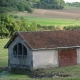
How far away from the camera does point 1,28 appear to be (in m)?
81.8

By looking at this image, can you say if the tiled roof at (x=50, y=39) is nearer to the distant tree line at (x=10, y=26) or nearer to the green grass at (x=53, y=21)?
the distant tree line at (x=10, y=26)

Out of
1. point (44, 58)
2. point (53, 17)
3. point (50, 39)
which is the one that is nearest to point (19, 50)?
point (44, 58)

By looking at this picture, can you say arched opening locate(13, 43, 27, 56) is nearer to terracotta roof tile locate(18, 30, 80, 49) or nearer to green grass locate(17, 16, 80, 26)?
terracotta roof tile locate(18, 30, 80, 49)

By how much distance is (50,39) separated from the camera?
43.5 metres

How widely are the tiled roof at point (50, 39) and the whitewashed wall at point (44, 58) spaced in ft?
1.72

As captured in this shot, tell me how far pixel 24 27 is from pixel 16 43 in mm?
43020

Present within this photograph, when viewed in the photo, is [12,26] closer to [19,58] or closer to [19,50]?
[19,50]

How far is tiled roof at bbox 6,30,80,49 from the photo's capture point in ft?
138

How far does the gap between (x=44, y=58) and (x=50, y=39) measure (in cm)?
241

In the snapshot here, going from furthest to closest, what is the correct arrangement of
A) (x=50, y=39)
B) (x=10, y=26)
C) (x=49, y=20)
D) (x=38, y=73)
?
(x=49, y=20)
(x=10, y=26)
(x=50, y=39)
(x=38, y=73)

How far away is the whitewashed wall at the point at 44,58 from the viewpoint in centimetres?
4162

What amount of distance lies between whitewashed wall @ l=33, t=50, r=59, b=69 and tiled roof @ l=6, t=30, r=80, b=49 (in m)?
0.53

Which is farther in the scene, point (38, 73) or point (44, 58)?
point (44, 58)

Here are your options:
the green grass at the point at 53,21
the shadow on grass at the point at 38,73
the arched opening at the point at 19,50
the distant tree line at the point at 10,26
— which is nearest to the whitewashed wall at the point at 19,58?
the arched opening at the point at 19,50
